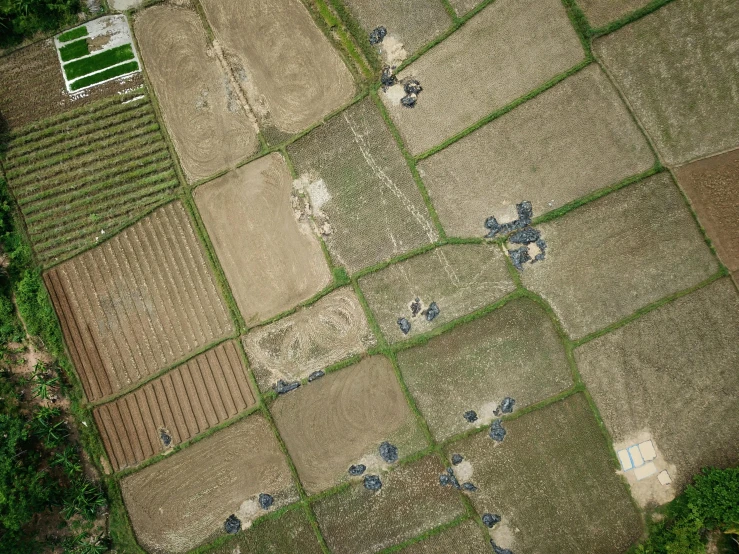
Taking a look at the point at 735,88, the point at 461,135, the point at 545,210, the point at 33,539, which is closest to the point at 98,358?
the point at 33,539

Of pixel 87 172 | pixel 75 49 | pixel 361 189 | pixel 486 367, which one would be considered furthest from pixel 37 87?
pixel 486 367

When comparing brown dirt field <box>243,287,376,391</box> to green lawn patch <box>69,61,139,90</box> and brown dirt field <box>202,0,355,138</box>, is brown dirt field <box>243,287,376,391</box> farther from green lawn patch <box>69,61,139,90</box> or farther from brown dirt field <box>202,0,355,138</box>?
green lawn patch <box>69,61,139,90</box>

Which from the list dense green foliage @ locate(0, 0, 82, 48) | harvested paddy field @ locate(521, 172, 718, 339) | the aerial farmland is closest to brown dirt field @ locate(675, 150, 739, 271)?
the aerial farmland

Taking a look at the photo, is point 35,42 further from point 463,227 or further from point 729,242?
point 729,242

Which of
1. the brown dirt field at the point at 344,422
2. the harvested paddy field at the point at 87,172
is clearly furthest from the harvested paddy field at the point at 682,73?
the harvested paddy field at the point at 87,172

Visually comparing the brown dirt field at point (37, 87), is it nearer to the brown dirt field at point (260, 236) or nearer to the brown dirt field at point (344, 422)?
the brown dirt field at point (260, 236)

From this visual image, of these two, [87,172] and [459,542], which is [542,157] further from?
[87,172]
